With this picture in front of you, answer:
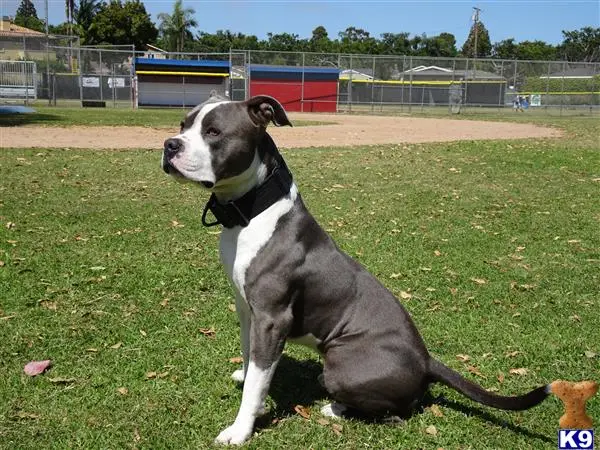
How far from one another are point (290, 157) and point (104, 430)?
11.4 meters

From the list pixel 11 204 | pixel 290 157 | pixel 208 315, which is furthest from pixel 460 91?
pixel 208 315

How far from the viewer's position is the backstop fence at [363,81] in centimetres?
3550

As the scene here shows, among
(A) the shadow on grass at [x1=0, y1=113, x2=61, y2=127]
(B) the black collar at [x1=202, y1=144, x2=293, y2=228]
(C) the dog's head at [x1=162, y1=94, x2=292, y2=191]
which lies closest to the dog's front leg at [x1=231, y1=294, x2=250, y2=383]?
(B) the black collar at [x1=202, y1=144, x2=293, y2=228]

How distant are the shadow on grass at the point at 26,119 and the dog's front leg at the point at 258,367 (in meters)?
19.2

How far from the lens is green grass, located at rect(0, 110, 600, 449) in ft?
12.2

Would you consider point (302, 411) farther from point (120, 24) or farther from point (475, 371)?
point (120, 24)

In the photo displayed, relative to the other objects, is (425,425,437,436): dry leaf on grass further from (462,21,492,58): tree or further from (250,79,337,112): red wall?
(462,21,492,58): tree

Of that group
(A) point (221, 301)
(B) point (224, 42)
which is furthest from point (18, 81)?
(B) point (224, 42)

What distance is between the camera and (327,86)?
38.4 m

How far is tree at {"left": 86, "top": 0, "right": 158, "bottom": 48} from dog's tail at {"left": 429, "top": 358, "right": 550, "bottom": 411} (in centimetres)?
8029

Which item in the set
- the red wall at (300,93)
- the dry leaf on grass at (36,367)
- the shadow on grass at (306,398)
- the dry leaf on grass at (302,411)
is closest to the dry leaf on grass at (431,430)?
the shadow on grass at (306,398)

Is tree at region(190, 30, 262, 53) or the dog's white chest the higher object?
tree at region(190, 30, 262, 53)

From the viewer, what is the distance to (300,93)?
38094 mm

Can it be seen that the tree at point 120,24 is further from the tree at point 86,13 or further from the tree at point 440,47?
the tree at point 440,47
